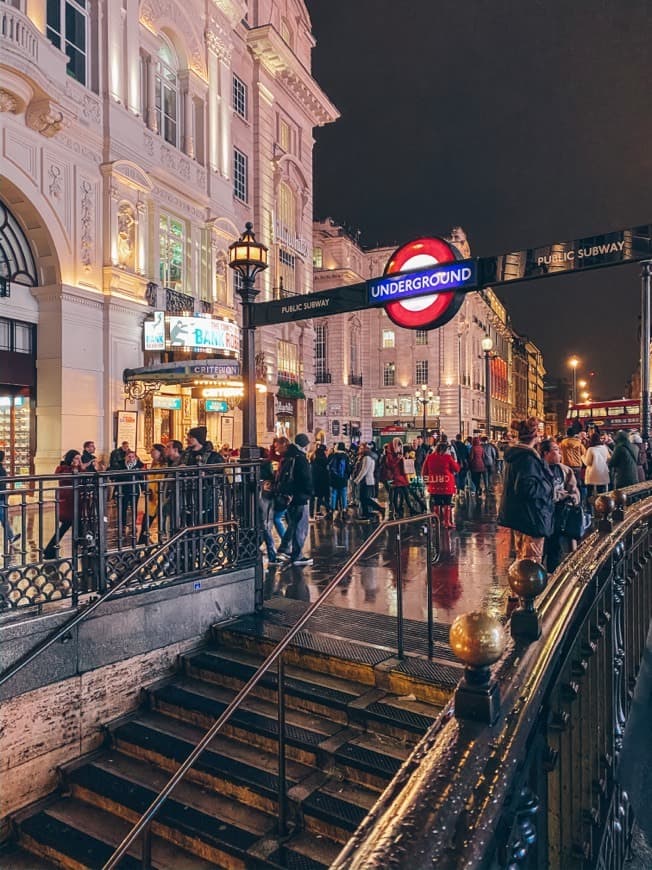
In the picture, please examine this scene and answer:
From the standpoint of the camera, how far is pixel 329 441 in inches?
1918

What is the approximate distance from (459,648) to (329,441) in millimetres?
47189

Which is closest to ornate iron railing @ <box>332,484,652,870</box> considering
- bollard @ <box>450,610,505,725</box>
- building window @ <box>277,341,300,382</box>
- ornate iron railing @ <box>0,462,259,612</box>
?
bollard @ <box>450,610,505,725</box>

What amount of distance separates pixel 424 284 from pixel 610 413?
1360 inches

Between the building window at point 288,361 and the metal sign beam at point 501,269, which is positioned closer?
the metal sign beam at point 501,269

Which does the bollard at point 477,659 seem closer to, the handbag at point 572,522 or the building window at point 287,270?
the handbag at point 572,522

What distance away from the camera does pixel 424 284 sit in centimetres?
651

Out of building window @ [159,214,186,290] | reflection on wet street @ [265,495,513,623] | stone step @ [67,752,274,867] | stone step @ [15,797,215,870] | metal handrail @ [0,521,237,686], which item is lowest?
stone step @ [15,797,215,870]

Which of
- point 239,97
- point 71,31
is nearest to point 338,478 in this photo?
point 71,31

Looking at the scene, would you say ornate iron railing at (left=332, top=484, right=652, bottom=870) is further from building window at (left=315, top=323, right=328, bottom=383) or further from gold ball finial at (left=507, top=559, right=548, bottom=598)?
building window at (left=315, top=323, right=328, bottom=383)

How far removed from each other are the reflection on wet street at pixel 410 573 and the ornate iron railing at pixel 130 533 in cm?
149

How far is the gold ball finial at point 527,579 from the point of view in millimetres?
2143

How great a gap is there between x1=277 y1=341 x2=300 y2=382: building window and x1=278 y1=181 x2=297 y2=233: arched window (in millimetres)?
6570

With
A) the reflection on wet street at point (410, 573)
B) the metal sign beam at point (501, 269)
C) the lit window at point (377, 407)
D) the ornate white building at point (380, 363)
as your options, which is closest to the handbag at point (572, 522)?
the reflection on wet street at point (410, 573)

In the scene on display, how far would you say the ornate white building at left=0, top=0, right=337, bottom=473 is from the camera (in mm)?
16781
